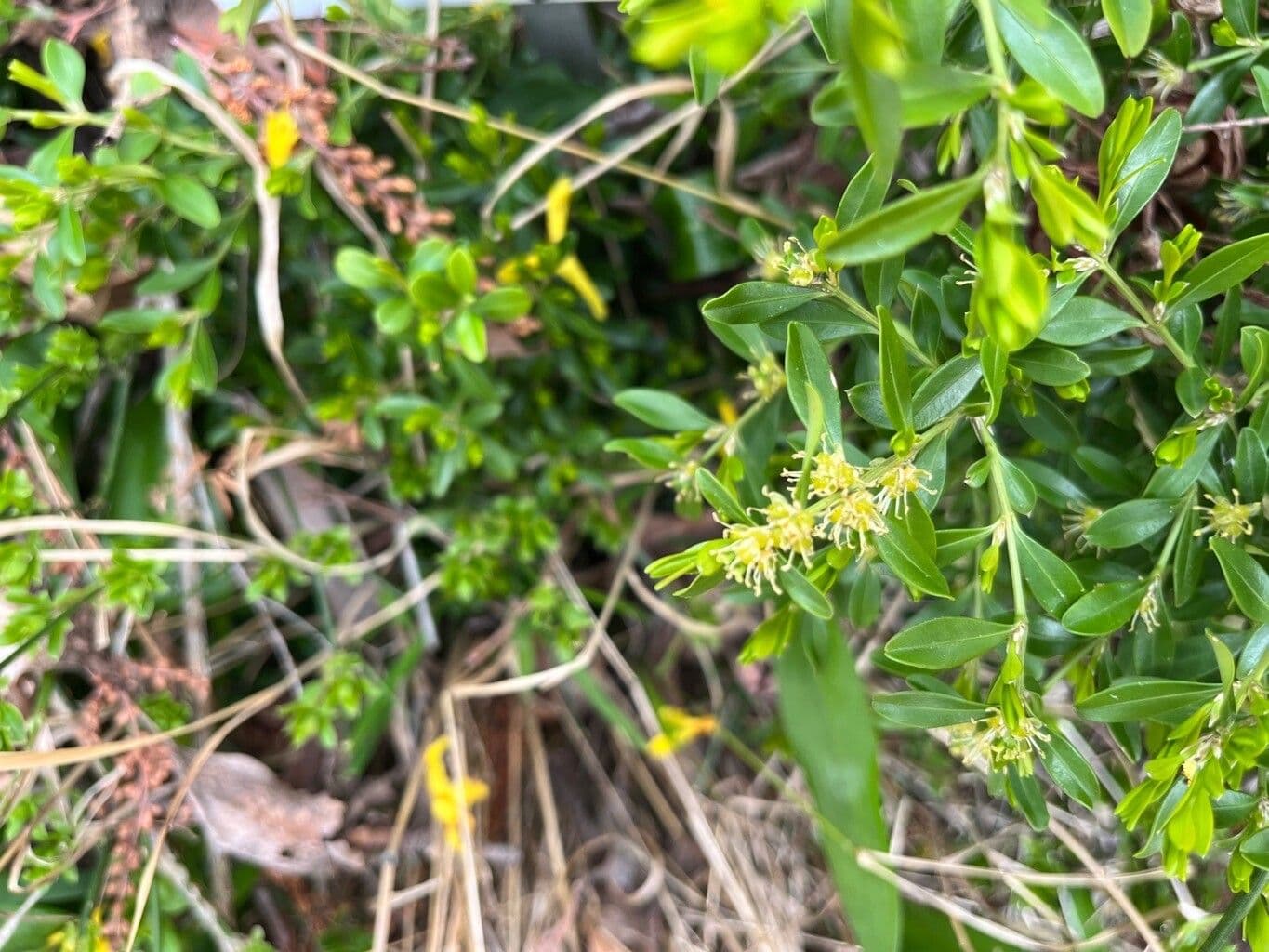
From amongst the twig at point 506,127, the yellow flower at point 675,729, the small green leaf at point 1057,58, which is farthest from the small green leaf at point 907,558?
the yellow flower at point 675,729

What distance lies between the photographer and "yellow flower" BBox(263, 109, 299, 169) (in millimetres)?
783

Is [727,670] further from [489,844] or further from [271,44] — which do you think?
[271,44]

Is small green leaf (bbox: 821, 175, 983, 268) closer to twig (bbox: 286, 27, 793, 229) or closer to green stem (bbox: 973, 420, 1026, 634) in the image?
green stem (bbox: 973, 420, 1026, 634)

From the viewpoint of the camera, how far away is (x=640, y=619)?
122 centimetres

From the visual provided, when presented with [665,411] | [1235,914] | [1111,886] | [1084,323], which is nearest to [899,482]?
[1084,323]

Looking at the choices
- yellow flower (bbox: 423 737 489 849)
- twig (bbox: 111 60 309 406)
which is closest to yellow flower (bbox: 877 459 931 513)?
twig (bbox: 111 60 309 406)

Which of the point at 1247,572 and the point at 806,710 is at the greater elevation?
the point at 1247,572

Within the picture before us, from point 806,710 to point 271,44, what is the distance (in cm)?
84

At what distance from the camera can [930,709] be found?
554 millimetres

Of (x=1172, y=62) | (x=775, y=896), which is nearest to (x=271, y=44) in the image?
(x=1172, y=62)

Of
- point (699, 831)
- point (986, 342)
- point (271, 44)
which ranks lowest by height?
point (699, 831)

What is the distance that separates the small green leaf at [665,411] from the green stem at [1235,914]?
48 centimetres

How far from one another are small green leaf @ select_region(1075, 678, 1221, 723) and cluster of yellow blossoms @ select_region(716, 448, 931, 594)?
0.18 m

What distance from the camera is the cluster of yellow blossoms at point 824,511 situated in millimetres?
474
